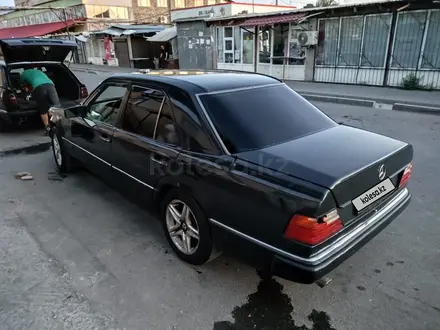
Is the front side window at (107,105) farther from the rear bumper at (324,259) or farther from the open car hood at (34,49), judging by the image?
the open car hood at (34,49)

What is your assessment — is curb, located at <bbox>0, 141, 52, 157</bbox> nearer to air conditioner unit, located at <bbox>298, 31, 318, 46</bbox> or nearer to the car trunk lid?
the car trunk lid

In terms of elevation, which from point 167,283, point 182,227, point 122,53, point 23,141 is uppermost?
point 182,227

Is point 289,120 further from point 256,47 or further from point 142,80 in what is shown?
point 256,47

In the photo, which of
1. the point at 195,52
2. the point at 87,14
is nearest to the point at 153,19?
the point at 87,14

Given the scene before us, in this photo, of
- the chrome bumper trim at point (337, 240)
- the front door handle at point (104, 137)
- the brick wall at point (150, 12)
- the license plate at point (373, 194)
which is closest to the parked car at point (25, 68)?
the front door handle at point (104, 137)

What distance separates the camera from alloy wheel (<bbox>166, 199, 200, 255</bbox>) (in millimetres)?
2852

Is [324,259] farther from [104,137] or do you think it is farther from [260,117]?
[104,137]

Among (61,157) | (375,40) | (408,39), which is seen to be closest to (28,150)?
(61,157)

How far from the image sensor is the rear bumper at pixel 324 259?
2.08 m

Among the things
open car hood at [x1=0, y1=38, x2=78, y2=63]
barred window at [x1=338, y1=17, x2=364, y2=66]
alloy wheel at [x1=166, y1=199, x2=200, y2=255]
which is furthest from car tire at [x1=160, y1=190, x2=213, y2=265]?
barred window at [x1=338, y1=17, x2=364, y2=66]

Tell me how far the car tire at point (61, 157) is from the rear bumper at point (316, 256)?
3256 mm

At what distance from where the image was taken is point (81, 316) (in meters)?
2.39

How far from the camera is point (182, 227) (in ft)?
9.64

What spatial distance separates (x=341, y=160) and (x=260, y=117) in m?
0.83
